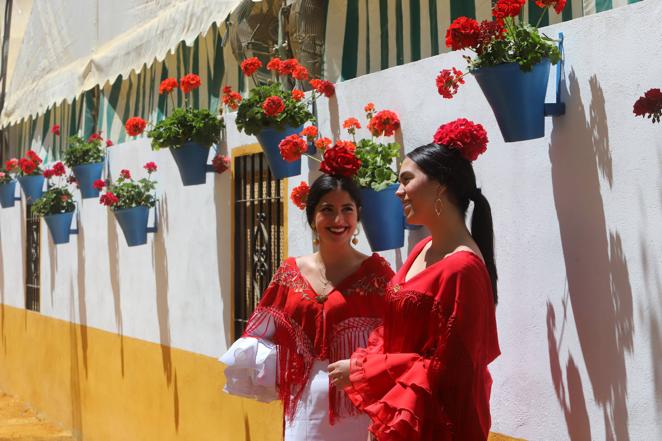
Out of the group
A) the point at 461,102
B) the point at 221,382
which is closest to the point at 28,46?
the point at 221,382

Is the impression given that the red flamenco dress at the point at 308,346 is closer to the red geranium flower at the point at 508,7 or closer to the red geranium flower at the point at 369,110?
the red geranium flower at the point at 369,110

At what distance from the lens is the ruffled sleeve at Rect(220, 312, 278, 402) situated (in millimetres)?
4211

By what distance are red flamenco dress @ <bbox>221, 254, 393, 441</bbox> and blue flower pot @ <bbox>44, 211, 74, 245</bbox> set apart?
5745 mm

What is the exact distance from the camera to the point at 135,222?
7.48m

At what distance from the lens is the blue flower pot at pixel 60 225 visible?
376 inches

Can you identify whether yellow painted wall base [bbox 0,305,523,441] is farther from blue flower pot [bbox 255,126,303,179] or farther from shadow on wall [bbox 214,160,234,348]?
blue flower pot [bbox 255,126,303,179]

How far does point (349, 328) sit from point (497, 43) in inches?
51.6

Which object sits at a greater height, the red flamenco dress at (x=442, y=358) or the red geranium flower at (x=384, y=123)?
the red geranium flower at (x=384, y=123)

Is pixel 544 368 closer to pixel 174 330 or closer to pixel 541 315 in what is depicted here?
pixel 541 315

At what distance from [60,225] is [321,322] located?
602 centimetres

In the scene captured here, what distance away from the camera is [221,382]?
6.34m

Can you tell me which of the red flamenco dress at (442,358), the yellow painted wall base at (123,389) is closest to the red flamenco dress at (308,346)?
the yellow painted wall base at (123,389)

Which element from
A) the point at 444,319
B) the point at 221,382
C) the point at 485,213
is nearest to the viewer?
the point at 444,319

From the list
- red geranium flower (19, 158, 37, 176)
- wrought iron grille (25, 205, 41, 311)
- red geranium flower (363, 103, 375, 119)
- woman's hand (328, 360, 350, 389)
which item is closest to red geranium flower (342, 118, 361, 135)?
red geranium flower (363, 103, 375, 119)
